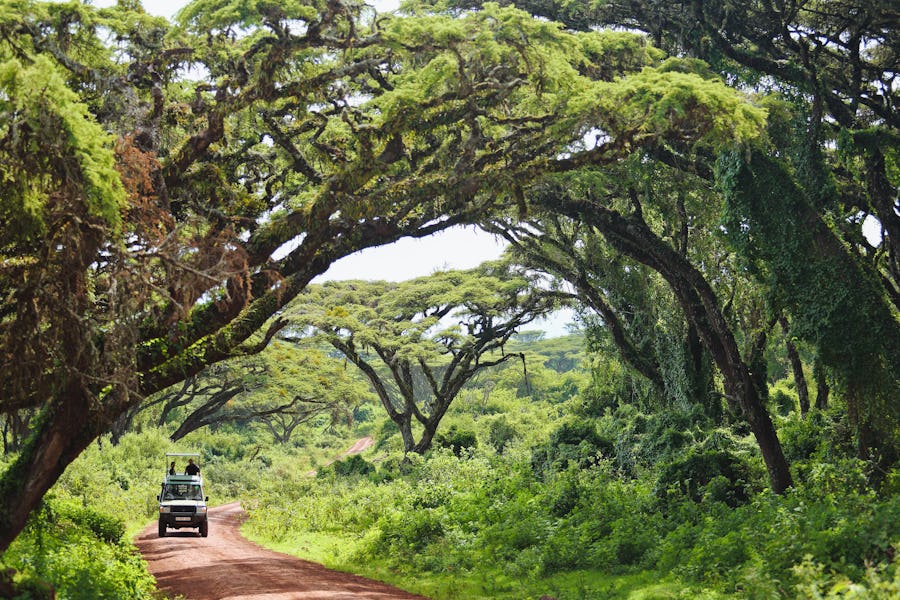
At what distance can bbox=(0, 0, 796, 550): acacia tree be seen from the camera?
7125mm

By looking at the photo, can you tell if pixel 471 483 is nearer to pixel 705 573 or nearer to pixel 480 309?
pixel 480 309

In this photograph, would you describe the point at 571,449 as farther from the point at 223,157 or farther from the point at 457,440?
the point at 223,157

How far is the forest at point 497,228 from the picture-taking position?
7.66 meters

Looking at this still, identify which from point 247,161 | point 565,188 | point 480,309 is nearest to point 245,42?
point 247,161

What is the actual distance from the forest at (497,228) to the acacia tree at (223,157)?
0.05 meters

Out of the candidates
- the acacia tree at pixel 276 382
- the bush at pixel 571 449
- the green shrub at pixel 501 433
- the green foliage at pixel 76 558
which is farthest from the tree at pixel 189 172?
the green shrub at pixel 501 433

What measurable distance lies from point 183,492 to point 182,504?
0.40 meters

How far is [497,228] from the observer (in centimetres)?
1941

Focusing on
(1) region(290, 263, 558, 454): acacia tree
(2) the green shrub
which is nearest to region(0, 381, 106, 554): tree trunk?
(1) region(290, 263, 558, 454): acacia tree

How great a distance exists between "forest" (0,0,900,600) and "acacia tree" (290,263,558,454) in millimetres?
6469

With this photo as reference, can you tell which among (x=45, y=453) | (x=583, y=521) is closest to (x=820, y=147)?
(x=583, y=521)

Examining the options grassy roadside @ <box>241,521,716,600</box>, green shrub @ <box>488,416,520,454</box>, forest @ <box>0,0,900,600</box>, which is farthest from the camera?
green shrub @ <box>488,416,520,454</box>

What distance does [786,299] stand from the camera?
43.0 ft

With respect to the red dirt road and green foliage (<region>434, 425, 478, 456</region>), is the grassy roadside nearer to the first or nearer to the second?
the red dirt road
